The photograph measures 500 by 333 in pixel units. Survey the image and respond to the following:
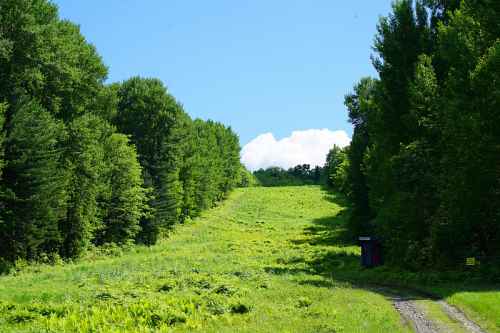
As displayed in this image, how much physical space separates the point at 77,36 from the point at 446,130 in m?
30.5

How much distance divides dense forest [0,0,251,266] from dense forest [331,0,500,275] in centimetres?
2284

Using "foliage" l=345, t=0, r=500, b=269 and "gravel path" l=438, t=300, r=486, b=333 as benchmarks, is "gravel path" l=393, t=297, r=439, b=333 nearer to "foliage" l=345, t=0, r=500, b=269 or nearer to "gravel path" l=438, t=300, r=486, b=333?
"gravel path" l=438, t=300, r=486, b=333

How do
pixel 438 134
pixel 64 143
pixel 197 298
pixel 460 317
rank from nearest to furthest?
pixel 460 317
pixel 197 298
pixel 438 134
pixel 64 143

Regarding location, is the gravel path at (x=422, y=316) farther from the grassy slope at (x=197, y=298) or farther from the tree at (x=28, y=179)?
the tree at (x=28, y=179)

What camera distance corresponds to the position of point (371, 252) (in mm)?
35406

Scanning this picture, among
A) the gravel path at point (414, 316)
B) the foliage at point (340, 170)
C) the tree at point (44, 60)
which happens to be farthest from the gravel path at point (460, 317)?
the foliage at point (340, 170)

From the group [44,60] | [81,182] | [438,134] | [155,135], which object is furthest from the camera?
[155,135]

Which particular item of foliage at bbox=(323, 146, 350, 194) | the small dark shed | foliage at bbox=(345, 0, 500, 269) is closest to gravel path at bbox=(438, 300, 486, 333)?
foliage at bbox=(345, 0, 500, 269)

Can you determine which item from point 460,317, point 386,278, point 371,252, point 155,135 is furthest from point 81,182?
point 460,317

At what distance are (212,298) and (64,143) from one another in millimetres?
23705

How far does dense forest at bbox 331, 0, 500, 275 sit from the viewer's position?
26.0m

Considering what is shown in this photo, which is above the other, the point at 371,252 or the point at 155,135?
the point at 155,135

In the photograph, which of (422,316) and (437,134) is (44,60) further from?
(422,316)

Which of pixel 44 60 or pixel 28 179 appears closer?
pixel 28 179
